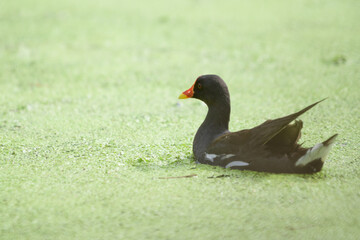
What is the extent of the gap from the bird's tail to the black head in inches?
17.3

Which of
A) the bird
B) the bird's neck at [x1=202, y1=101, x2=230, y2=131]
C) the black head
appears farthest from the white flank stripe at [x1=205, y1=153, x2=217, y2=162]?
the black head

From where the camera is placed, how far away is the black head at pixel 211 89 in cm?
200

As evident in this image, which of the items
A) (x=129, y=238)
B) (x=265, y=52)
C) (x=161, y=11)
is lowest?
(x=129, y=238)

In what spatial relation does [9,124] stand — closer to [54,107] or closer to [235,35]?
[54,107]

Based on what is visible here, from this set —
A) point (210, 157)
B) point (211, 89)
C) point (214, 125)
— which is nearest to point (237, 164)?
point (210, 157)

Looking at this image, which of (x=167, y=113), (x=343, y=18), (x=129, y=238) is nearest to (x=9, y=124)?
(x=167, y=113)

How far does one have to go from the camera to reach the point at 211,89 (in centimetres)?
202

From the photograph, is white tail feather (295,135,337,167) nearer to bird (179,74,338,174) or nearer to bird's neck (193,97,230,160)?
bird (179,74,338,174)

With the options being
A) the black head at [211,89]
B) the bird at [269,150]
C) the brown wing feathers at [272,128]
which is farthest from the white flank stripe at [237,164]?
the black head at [211,89]

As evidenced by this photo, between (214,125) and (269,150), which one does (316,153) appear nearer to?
(269,150)

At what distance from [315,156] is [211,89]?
21.1 inches

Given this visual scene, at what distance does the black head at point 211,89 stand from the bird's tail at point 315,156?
17.3 inches

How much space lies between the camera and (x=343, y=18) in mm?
4543

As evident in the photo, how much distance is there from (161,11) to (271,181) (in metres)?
3.46
